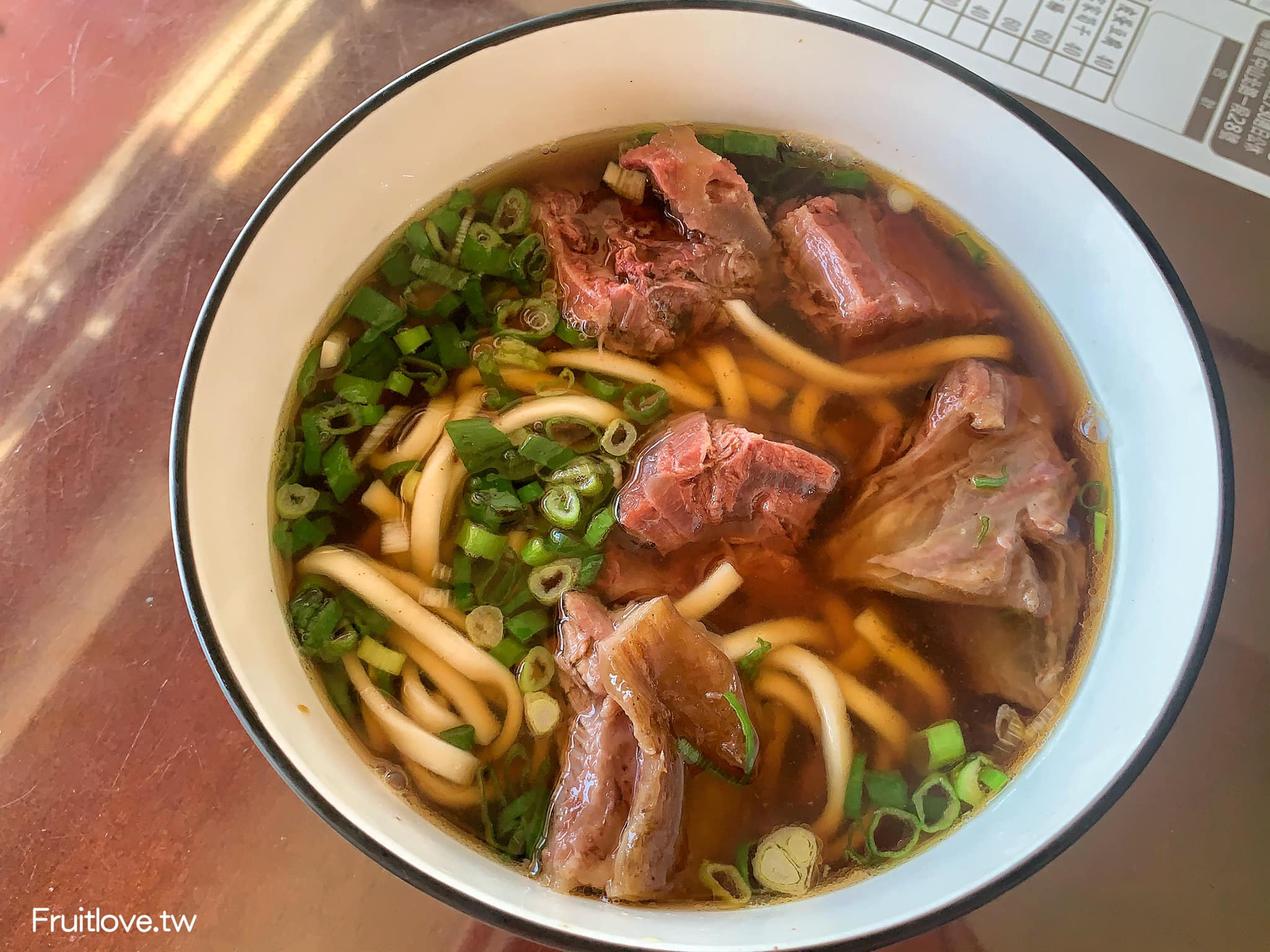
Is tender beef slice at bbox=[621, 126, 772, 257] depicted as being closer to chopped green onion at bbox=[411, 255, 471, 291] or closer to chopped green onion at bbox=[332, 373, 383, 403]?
chopped green onion at bbox=[411, 255, 471, 291]

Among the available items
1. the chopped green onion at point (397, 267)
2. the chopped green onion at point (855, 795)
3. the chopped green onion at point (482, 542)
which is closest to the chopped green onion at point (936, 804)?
the chopped green onion at point (855, 795)

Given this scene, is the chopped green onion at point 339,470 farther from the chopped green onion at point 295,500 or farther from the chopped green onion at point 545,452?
the chopped green onion at point 545,452

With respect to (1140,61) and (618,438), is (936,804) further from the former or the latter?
(1140,61)

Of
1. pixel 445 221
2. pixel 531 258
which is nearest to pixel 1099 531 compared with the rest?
pixel 531 258

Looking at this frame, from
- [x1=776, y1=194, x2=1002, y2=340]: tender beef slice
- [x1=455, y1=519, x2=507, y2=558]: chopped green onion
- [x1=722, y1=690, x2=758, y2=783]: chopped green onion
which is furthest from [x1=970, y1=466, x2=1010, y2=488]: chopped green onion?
[x1=455, y1=519, x2=507, y2=558]: chopped green onion

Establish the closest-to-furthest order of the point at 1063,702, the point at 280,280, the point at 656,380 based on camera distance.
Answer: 1. the point at 280,280
2. the point at 1063,702
3. the point at 656,380

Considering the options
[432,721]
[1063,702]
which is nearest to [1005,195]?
[1063,702]

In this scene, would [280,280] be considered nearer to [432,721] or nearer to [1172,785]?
[432,721]
